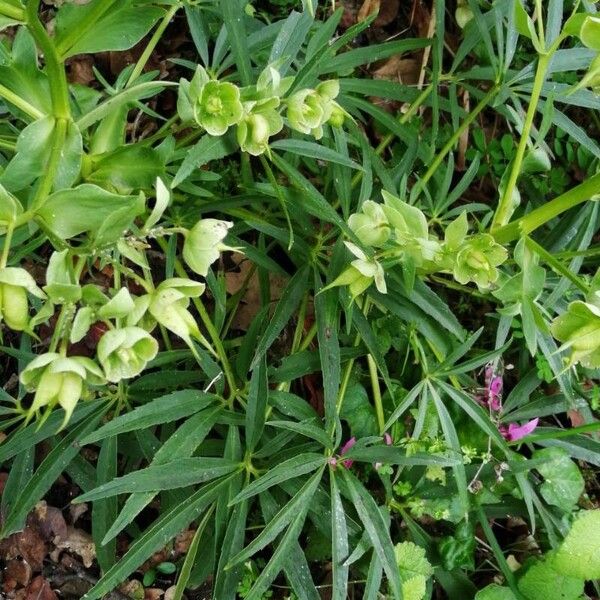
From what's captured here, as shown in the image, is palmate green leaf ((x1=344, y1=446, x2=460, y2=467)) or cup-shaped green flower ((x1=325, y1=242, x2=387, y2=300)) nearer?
cup-shaped green flower ((x1=325, y1=242, x2=387, y2=300))

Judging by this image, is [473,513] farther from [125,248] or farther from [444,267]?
[125,248]

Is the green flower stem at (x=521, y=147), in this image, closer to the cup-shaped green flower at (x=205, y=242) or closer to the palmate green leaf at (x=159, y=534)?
the cup-shaped green flower at (x=205, y=242)

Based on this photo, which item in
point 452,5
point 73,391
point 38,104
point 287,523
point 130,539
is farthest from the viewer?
point 452,5

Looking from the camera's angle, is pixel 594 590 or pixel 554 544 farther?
pixel 594 590

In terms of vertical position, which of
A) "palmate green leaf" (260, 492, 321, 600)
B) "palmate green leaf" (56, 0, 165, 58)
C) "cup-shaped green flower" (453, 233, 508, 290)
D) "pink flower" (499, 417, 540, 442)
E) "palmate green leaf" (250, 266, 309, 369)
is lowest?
"palmate green leaf" (260, 492, 321, 600)

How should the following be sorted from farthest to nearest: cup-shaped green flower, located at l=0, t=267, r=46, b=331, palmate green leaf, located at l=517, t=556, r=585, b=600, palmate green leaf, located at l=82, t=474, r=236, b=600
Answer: palmate green leaf, located at l=517, t=556, r=585, b=600, palmate green leaf, located at l=82, t=474, r=236, b=600, cup-shaped green flower, located at l=0, t=267, r=46, b=331

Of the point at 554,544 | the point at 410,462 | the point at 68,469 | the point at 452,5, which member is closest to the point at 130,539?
the point at 68,469

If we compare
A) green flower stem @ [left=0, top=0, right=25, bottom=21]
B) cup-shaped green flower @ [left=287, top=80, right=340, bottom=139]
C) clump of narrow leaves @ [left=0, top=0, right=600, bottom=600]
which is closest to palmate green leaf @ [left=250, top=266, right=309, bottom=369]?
clump of narrow leaves @ [left=0, top=0, right=600, bottom=600]

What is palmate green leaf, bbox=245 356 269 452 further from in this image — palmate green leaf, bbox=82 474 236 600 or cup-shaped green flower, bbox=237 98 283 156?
cup-shaped green flower, bbox=237 98 283 156
